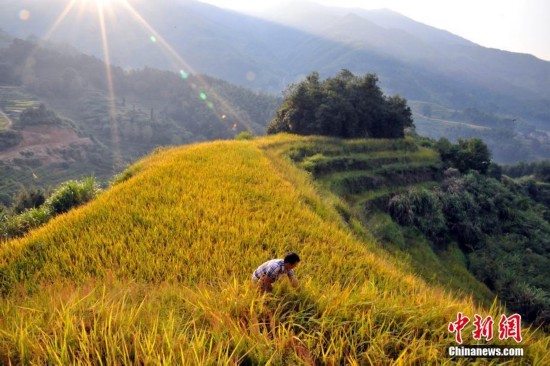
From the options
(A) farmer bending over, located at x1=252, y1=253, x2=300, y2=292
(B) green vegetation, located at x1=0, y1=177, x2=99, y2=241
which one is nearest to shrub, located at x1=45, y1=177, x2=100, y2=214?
(B) green vegetation, located at x1=0, y1=177, x2=99, y2=241

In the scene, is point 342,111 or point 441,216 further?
point 342,111

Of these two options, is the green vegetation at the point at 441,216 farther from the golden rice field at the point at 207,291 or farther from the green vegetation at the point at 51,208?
the green vegetation at the point at 51,208

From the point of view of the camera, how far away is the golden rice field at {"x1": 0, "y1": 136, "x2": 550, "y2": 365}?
2.92 metres

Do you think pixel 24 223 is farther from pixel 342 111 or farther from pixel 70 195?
pixel 342 111

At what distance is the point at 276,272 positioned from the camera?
168 inches

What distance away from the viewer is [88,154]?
9706 centimetres

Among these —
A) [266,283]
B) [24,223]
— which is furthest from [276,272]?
[24,223]

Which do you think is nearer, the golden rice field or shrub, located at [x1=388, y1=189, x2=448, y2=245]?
the golden rice field

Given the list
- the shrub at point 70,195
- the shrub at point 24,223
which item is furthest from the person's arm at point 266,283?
the shrub at point 70,195

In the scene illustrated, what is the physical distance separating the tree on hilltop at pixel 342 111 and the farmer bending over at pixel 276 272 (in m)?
26.4

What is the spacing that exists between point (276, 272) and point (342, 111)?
27.5 metres

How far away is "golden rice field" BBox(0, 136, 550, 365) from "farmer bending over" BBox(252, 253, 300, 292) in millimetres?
183

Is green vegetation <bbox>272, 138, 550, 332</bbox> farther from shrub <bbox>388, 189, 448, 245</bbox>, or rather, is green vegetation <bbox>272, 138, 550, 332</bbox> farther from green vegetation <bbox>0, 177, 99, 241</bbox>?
green vegetation <bbox>0, 177, 99, 241</bbox>

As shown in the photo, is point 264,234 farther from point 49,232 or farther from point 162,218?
point 49,232
